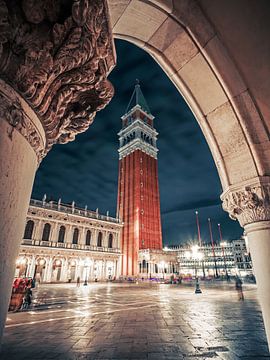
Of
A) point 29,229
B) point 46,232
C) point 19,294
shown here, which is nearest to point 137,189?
point 46,232

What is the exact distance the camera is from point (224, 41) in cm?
290

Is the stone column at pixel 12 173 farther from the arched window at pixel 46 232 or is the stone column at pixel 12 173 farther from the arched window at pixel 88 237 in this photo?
the arched window at pixel 88 237

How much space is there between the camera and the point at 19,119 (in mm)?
1412

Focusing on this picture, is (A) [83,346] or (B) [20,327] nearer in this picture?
(A) [83,346]

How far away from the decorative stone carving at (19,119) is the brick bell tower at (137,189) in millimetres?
41593

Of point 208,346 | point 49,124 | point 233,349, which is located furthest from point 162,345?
point 49,124

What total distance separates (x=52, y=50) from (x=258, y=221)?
2671 millimetres

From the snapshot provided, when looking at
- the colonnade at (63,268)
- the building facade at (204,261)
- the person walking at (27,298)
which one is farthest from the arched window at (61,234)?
the person walking at (27,298)

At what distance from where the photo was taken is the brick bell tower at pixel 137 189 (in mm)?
42719

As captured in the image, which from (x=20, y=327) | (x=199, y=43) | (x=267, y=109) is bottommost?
(x=20, y=327)

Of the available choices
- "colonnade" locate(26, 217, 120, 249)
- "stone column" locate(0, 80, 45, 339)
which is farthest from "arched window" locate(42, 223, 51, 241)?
"stone column" locate(0, 80, 45, 339)

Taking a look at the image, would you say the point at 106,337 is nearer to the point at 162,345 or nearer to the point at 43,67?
the point at 162,345

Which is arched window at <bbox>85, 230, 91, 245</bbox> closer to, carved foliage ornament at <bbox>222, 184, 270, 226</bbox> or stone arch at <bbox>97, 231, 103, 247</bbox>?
stone arch at <bbox>97, 231, 103, 247</bbox>

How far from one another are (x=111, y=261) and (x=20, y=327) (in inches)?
1502
